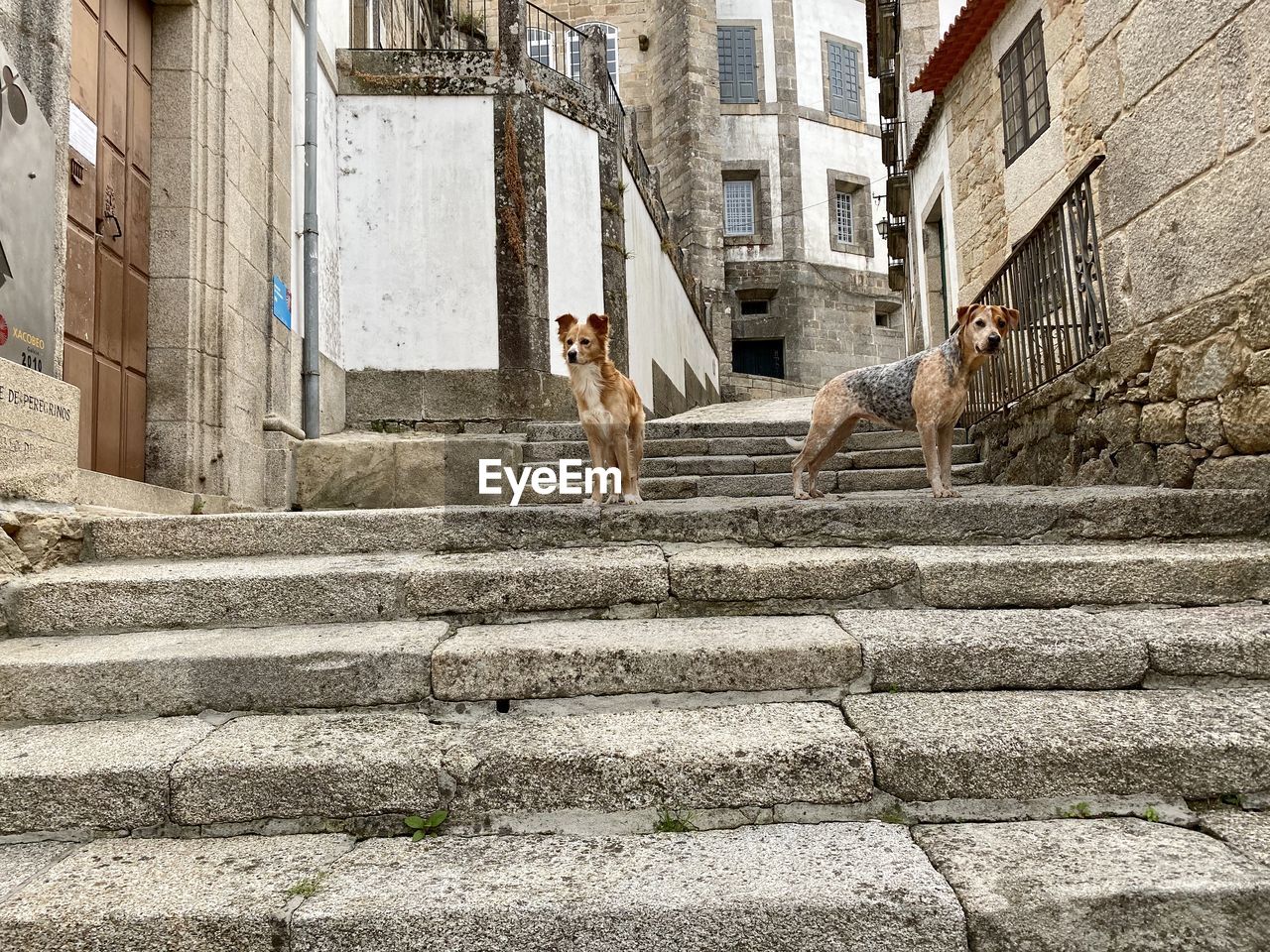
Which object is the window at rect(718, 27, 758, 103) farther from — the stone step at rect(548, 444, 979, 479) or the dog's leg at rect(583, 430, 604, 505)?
the dog's leg at rect(583, 430, 604, 505)

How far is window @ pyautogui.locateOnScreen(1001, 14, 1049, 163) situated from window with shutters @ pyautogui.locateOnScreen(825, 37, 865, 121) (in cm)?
1829

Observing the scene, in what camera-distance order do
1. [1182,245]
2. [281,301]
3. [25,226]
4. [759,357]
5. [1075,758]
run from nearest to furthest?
1. [1075,758]
2. [25,226]
3. [1182,245]
4. [281,301]
5. [759,357]

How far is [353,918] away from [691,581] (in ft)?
4.97

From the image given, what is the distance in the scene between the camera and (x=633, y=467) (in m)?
4.19

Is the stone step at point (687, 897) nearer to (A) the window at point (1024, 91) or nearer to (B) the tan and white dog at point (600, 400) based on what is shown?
(B) the tan and white dog at point (600, 400)

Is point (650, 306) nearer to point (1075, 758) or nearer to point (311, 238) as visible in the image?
point (311, 238)

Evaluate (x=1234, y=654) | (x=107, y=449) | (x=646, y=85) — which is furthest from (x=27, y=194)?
(x=646, y=85)

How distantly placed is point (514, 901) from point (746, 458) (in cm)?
476

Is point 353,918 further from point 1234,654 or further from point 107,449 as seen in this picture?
point 107,449

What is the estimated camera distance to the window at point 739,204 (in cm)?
2562

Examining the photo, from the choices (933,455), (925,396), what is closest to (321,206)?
(925,396)

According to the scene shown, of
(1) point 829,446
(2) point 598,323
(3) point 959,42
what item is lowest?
(1) point 829,446

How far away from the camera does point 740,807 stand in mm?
1991

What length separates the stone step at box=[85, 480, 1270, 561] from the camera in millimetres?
3252
